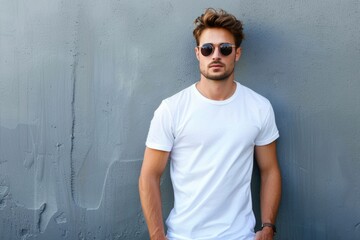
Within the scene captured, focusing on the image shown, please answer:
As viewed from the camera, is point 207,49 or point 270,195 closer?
point 207,49

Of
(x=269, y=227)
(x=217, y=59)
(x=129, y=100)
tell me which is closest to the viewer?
(x=217, y=59)

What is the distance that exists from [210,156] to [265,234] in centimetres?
61

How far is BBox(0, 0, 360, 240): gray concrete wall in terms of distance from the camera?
11.1 feet

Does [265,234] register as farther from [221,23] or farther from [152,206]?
[221,23]

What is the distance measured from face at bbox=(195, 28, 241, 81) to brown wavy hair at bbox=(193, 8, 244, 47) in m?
0.03

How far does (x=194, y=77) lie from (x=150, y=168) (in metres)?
0.74

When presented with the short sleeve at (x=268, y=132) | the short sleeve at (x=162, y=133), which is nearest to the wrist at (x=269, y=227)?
the short sleeve at (x=268, y=132)

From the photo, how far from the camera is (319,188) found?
11.3ft

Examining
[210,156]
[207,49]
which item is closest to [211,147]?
[210,156]

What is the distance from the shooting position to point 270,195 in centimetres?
330

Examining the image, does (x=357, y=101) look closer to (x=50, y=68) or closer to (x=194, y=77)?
(x=194, y=77)

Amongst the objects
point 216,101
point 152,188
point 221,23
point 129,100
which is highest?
point 221,23

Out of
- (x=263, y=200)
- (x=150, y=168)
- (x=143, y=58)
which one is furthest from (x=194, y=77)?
(x=263, y=200)

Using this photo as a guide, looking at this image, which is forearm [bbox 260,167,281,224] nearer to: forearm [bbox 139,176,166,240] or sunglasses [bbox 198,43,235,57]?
forearm [bbox 139,176,166,240]
